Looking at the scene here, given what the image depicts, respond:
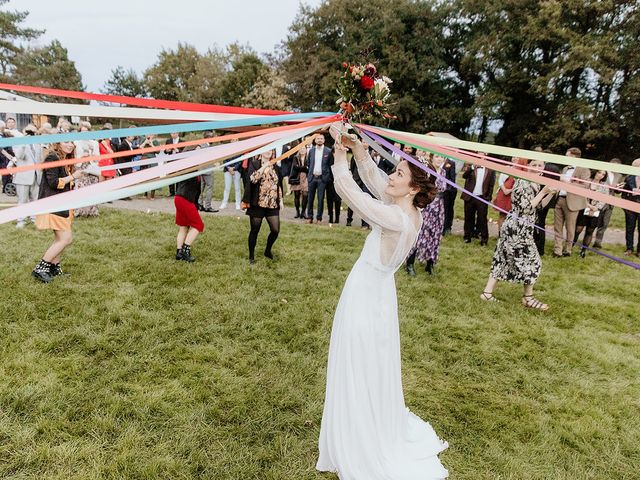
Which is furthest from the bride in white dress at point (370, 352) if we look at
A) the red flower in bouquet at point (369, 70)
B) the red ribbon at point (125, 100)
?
the red ribbon at point (125, 100)

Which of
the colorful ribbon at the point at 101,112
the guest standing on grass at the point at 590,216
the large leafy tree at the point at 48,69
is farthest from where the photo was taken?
the large leafy tree at the point at 48,69

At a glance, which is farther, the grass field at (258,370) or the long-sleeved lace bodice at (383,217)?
the grass field at (258,370)

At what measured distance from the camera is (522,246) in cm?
566

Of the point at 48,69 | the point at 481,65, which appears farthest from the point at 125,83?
the point at 481,65

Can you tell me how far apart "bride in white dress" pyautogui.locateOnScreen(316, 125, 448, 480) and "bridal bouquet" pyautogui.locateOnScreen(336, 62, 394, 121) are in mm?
210

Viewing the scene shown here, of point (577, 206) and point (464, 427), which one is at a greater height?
point (577, 206)

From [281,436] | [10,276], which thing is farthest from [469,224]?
[10,276]

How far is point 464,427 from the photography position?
10.9 ft

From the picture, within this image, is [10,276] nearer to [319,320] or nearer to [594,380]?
[319,320]

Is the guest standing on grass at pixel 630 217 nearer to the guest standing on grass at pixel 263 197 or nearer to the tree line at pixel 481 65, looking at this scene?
the guest standing on grass at pixel 263 197

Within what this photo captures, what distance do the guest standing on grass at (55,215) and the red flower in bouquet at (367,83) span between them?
4.14 metres

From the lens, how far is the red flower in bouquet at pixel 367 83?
2482 millimetres

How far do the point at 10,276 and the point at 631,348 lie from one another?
25.5 ft

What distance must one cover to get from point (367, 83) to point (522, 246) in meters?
4.14
